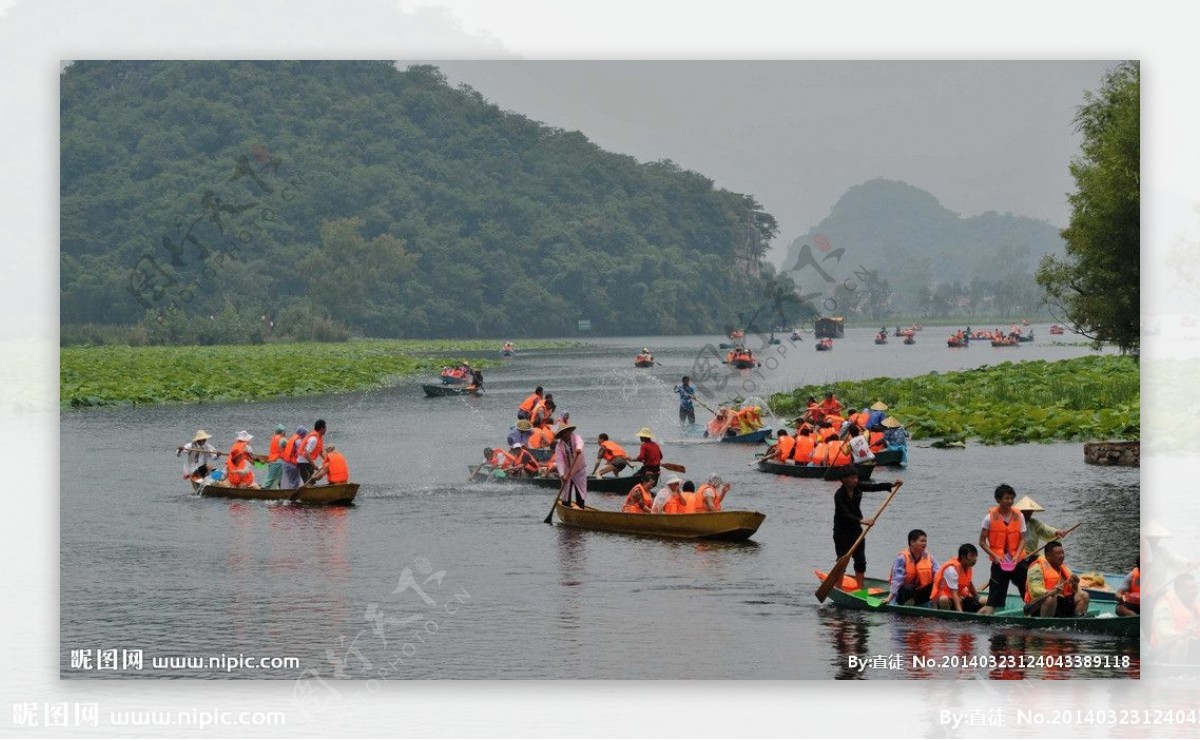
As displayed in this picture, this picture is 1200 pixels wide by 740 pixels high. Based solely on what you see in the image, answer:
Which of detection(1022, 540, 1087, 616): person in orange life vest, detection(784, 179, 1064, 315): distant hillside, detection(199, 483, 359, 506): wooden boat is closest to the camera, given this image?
detection(1022, 540, 1087, 616): person in orange life vest

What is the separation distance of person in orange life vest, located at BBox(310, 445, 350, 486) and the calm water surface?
70 centimetres

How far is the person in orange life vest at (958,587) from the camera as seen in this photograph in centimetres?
2067

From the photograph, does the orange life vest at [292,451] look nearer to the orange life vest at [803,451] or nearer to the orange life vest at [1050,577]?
the orange life vest at [803,451]

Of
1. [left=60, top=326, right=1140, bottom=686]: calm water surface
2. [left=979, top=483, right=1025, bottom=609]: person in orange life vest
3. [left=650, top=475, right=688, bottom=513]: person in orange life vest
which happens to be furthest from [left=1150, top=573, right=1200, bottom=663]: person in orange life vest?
[left=650, top=475, right=688, bottom=513]: person in orange life vest

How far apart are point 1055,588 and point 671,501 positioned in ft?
33.9

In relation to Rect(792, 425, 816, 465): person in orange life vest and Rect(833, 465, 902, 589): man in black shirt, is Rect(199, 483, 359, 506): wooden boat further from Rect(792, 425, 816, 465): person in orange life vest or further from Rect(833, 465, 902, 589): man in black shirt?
Rect(833, 465, 902, 589): man in black shirt

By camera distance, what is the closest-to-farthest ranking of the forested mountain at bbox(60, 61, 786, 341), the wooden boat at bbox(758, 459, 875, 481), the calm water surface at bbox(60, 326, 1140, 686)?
the calm water surface at bbox(60, 326, 1140, 686)
the wooden boat at bbox(758, 459, 875, 481)
the forested mountain at bbox(60, 61, 786, 341)

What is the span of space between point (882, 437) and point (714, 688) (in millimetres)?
21719

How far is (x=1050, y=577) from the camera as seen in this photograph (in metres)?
20.0

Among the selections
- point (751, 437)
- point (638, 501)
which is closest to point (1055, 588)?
point (638, 501)

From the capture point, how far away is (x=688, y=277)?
114188mm

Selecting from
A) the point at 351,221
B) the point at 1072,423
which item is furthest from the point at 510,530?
the point at 351,221

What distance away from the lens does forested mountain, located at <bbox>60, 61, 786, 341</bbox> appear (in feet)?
295

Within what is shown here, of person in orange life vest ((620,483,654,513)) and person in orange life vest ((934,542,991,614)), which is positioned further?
person in orange life vest ((620,483,654,513))
